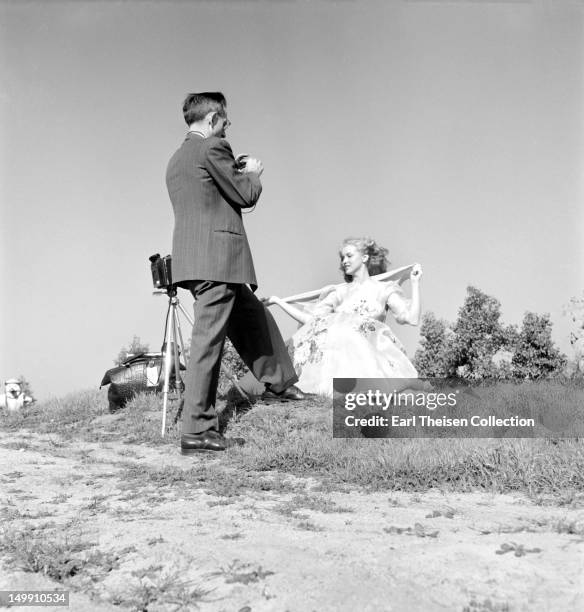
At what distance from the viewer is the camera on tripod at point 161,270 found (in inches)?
235

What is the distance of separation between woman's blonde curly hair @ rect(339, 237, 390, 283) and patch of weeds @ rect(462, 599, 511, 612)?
7.17 metres

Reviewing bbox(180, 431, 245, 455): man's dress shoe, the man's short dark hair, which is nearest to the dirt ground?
bbox(180, 431, 245, 455): man's dress shoe

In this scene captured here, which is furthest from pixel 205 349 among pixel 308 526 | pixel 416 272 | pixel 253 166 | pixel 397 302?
pixel 397 302

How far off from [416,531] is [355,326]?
5.19 metres

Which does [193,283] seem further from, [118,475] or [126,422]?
[126,422]

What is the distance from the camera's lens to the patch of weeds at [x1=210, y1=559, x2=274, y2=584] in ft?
7.31

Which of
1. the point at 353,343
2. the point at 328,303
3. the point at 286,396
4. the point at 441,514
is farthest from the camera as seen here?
the point at 328,303

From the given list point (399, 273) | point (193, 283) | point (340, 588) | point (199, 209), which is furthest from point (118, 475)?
point (399, 273)

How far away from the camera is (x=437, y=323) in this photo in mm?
13406

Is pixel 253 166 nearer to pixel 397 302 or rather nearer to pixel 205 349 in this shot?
pixel 205 349

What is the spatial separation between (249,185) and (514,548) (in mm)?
3447

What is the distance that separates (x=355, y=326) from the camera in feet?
26.0

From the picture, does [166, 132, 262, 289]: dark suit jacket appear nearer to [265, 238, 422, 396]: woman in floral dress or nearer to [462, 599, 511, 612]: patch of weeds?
[265, 238, 422, 396]: woman in floral dress

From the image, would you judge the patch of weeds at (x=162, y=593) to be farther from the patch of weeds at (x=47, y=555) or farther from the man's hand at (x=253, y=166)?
the man's hand at (x=253, y=166)
